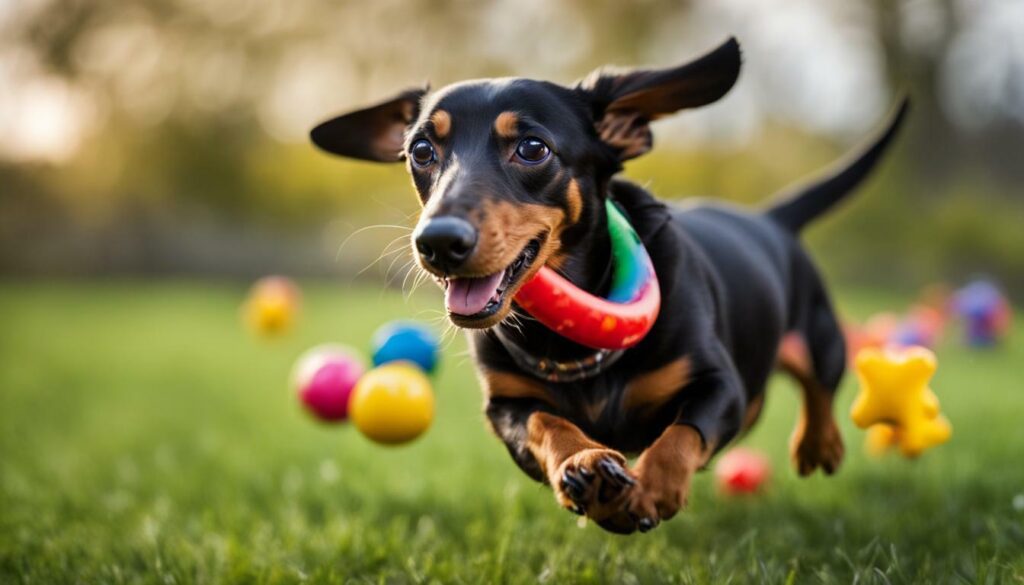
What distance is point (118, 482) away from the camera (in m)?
4.54

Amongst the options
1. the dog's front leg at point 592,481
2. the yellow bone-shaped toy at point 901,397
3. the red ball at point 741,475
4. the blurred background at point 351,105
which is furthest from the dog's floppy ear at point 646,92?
the blurred background at point 351,105

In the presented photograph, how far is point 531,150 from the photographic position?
8.32ft

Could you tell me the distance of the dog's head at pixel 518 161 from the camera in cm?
223

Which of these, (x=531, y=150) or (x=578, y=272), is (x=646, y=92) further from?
(x=578, y=272)

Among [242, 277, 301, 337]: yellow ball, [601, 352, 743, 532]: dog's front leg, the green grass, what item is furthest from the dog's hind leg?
[242, 277, 301, 337]: yellow ball

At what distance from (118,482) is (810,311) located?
10.6 ft

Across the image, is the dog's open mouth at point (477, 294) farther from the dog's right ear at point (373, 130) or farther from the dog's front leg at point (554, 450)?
the dog's right ear at point (373, 130)

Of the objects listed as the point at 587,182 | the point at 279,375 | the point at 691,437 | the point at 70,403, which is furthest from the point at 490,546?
the point at 279,375

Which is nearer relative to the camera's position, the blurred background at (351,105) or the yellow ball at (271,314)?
the yellow ball at (271,314)

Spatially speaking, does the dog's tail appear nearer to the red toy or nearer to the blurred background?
Answer: the red toy

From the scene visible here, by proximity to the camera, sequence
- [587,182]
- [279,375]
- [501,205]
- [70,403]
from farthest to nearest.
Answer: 1. [279,375]
2. [70,403]
3. [587,182]
4. [501,205]

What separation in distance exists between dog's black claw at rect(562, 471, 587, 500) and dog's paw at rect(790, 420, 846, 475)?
1694mm

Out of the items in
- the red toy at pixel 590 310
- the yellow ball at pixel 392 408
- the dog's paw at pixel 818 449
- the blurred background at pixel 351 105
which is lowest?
the blurred background at pixel 351 105

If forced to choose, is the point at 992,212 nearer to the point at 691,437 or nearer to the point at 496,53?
the point at 496,53
